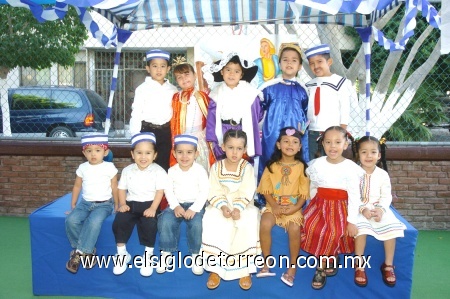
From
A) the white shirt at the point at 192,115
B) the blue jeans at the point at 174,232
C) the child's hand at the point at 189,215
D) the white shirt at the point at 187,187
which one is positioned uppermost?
the white shirt at the point at 192,115

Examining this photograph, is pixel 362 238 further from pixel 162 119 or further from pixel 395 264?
pixel 162 119

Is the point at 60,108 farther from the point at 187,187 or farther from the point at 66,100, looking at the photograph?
the point at 187,187

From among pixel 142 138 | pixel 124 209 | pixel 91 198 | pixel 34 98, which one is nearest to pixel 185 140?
pixel 142 138

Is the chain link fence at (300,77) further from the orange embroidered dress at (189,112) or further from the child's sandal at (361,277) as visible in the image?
the child's sandal at (361,277)

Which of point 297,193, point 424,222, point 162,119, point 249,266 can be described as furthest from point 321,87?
point 424,222

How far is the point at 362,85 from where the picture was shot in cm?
805

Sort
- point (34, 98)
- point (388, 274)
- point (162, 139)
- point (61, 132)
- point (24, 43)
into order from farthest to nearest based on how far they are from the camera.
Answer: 1. point (34, 98)
2. point (61, 132)
3. point (24, 43)
4. point (162, 139)
5. point (388, 274)

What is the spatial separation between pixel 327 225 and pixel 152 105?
6.13 feet

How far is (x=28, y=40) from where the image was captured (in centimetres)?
800

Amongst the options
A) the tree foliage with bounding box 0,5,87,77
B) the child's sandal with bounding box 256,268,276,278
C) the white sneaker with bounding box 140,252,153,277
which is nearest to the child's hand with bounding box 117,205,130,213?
the white sneaker with bounding box 140,252,153,277

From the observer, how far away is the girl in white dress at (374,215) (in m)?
3.74

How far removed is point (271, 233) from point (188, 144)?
3.01 feet

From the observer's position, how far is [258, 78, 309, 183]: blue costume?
14.9ft

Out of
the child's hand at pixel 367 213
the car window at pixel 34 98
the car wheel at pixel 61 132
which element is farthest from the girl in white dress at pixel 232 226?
the car window at pixel 34 98
